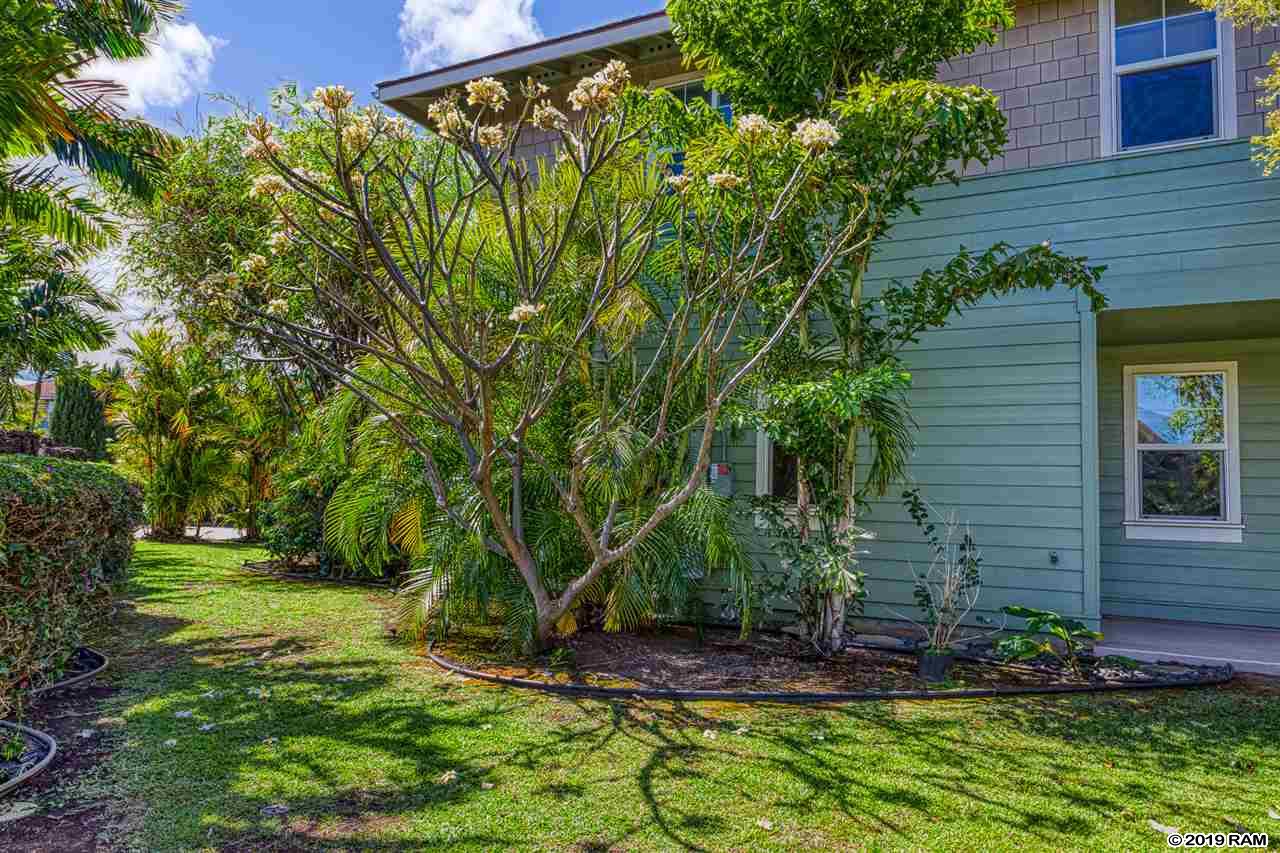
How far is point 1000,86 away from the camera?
6574 millimetres

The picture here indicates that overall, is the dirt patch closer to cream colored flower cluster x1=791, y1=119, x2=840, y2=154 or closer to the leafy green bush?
cream colored flower cluster x1=791, y1=119, x2=840, y2=154

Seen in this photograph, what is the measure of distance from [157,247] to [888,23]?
33.1 ft

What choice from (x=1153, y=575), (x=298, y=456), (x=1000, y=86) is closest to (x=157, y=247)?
(x=298, y=456)

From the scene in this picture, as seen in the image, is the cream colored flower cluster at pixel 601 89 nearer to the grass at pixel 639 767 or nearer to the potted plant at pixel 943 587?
the grass at pixel 639 767

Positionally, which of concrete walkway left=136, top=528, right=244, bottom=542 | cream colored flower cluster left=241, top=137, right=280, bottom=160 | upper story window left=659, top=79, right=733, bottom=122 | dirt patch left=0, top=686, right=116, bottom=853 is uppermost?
upper story window left=659, top=79, right=733, bottom=122

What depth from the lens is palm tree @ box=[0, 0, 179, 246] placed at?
20.8 feet

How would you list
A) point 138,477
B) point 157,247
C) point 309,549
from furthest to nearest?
1. point 138,477
2. point 157,247
3. point 309,549

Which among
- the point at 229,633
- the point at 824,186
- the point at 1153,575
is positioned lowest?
the point at 229,633

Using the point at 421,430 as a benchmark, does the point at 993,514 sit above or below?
below

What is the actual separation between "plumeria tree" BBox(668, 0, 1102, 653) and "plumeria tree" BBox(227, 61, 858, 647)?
24 centimetres

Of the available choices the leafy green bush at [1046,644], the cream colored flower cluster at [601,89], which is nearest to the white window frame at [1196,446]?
the leafy green bush at [1046,644]

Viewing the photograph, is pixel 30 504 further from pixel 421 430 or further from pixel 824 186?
pixel 824 186

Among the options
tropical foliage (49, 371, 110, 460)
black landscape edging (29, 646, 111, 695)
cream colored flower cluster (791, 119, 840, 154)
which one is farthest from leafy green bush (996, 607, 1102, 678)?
tropical foliage (49, 371, 110, 460)

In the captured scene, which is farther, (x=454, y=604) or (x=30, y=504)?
(x=454, y=604)
